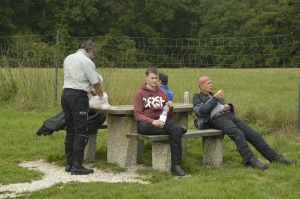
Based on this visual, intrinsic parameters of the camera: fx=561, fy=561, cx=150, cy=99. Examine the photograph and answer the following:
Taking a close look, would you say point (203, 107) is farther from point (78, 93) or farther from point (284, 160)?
point (78, 93)

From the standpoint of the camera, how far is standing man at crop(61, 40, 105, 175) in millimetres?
7227

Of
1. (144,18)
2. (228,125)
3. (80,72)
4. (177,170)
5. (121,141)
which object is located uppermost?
(144,18)

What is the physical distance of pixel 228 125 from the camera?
7.76m

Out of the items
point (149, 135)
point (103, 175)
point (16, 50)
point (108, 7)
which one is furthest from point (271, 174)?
point (108, 7)

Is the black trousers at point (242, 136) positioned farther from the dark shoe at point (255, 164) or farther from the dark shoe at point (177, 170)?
the dark shoe at point (177, 170)

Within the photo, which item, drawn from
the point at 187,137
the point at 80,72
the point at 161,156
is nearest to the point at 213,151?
the point at 187,137

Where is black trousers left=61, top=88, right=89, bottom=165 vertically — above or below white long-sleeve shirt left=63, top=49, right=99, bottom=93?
below

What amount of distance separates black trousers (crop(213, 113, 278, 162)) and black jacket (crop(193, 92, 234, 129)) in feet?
0.48

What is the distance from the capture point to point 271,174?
22.9 ft

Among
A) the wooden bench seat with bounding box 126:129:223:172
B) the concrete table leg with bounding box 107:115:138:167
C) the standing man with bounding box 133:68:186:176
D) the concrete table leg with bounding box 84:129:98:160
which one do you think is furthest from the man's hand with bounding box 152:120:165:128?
the concrete table leg with bounding box 84:129:98:160

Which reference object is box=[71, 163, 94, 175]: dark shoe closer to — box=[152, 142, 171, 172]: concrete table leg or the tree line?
box=[152, 142, 171, 172]: concrete table leg

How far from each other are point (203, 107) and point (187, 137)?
568 mm

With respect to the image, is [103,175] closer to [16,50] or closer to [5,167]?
[5,167]

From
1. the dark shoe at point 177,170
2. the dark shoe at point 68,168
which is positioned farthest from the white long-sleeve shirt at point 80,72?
the dark shoe at point 177,170
